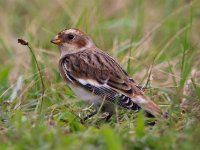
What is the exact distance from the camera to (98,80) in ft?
21.5

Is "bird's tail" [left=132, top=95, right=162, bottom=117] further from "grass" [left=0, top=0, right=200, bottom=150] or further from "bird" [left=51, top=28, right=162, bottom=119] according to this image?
"grass" [left=0, top=0, right=200, bottom=150]

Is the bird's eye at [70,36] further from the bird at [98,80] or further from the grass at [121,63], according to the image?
the grass at [121,63]

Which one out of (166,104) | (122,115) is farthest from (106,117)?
(166,104)

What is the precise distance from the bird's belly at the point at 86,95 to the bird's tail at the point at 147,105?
0.33 meters

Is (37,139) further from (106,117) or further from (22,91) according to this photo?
(22,91)

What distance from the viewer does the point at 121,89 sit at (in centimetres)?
641

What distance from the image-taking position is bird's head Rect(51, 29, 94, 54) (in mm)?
7258

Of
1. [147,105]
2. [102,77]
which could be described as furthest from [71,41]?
[147,105]

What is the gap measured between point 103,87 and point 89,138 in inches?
56.3

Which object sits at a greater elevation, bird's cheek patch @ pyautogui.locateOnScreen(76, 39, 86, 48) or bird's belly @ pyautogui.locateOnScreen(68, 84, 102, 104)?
bird's cheek patch @ pyautogui.locateOnScreen(76, 39, 86, 48)

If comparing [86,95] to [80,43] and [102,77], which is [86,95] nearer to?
[102,77]

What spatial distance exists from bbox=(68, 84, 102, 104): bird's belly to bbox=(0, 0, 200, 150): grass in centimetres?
12

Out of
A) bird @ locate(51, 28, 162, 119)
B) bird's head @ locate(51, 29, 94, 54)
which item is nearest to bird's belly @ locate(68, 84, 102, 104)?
bird @ locate(51, 28, 162, 119)

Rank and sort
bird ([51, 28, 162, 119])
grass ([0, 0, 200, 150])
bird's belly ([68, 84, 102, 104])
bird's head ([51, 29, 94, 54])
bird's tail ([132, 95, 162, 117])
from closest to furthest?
grass ([0, 0, 200, 150]), bird's tail ([132, 95, 162, 117]), bird ([51, 28, 162, 119]), bird's belly ([68, 84, 102, 104]), bird's head ([51, 29, 94, 54])
